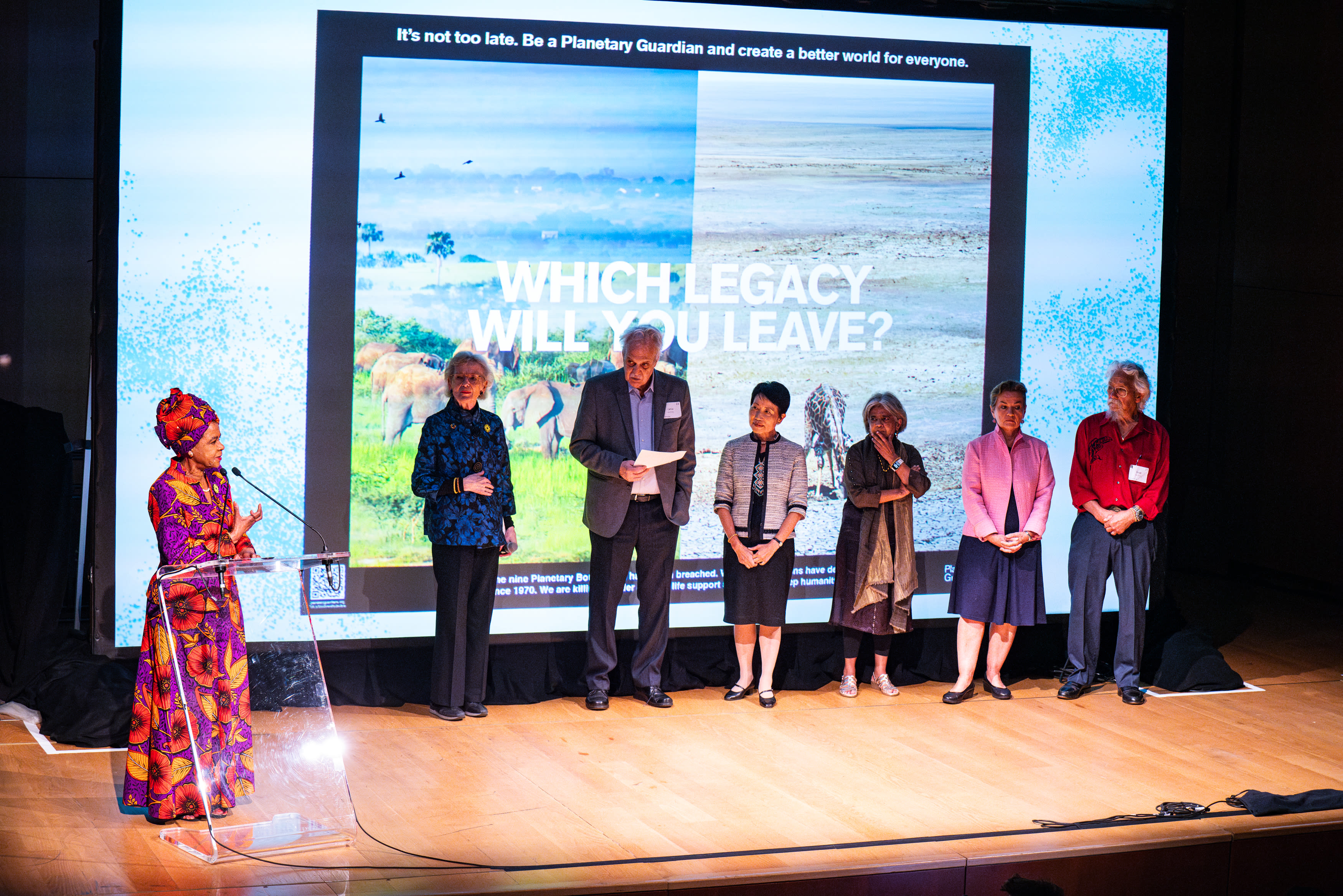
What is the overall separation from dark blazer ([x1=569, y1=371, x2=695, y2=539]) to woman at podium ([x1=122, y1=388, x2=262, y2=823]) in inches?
71.8

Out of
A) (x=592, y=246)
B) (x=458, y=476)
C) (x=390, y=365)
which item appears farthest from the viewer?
(x=592, y=246)

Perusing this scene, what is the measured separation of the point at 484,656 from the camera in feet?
19.8

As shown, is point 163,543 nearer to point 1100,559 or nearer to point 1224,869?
point 1224,869

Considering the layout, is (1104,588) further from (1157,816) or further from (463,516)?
(463,516)

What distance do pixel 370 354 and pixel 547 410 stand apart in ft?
2.65

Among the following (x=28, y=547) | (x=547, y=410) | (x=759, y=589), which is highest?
(x=547, y=410)

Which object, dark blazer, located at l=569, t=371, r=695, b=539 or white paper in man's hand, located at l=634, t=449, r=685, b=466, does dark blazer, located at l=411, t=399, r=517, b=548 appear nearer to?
dark blazer, located at l=569, t=371, r=695, b=539

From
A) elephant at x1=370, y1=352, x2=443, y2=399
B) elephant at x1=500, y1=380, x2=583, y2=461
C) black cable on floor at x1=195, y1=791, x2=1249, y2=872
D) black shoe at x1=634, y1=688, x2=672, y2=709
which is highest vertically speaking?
elephant at x1=370, y1=352, x2=443, y2=399

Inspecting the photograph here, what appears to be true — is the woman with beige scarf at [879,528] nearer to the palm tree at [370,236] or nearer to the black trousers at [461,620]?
the black trousers at [461,620]

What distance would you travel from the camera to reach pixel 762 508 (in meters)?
6.27

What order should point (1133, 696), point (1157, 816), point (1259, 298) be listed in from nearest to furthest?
point (1157, 816) → point (1133, 696) → point (1259, 298)

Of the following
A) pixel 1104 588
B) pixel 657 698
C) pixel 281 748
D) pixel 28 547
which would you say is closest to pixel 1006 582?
pixel 1104 588

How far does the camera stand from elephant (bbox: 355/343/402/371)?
20.0ft

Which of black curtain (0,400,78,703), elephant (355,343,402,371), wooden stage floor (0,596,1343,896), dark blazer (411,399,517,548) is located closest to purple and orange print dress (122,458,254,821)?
wooden stage floor (0,596,1343,896)
